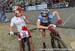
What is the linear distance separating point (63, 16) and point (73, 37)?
10.1ft

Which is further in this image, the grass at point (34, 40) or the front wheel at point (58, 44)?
the grass at point (34, 40)

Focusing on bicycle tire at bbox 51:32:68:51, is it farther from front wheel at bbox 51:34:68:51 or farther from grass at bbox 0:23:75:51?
grass at bbox 0:23:75:51

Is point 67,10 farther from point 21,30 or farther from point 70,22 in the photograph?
point 21,30

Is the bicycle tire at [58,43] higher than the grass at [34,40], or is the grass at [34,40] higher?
the bicycle tire at [58,43]

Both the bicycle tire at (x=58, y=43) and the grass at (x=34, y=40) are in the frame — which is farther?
the grass at (x=34, y=40)

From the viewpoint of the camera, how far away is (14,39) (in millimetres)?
14578

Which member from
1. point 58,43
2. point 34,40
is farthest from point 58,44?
point 34,40

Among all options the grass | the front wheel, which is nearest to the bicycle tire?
the front wheel

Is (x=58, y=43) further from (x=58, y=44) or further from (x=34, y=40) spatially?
(x=34, y=40)

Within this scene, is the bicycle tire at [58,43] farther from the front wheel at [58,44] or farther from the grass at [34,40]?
the grass at [34,40]

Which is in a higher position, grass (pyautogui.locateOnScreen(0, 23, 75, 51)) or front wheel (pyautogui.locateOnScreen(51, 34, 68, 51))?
front wheel (pyautogui.locateOnScreen(51, 34, 68, 51))

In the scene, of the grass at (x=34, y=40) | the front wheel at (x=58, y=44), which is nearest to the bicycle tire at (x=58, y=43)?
the front wheel at (x=58, y=44)

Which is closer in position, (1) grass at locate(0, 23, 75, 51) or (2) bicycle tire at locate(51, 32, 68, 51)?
(2) bicycle tire at locate(51, 32, 68, 51)

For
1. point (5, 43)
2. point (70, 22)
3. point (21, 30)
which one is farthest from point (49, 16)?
point (70, 22)
